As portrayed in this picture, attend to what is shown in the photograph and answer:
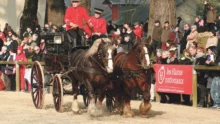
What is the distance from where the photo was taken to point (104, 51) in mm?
14602

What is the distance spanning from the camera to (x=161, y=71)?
62.2ft

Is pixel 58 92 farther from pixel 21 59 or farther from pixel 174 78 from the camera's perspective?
pixel 21 59

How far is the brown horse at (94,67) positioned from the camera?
573 inches

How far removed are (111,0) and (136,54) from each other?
3215 centimetres

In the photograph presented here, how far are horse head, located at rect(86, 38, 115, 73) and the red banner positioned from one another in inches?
156

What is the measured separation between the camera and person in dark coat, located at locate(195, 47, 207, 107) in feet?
58.1

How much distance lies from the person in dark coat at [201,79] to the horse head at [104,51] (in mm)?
3977

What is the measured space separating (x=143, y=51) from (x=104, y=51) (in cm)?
87

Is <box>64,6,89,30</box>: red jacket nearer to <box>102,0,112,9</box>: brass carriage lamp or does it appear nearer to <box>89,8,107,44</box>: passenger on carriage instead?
<box>89,8,107,44</box>: passenger on carriage

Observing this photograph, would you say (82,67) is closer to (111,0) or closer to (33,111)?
(33,111)

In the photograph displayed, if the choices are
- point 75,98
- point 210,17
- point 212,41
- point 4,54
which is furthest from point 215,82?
point 4,54

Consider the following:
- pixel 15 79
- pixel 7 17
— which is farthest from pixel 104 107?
pixel 7 17

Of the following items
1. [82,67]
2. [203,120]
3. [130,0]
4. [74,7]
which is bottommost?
[203,120]

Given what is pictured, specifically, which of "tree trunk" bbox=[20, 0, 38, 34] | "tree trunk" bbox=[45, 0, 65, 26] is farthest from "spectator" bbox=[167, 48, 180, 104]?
"tree trunk" bbox=[20, 0, 38, 34]
